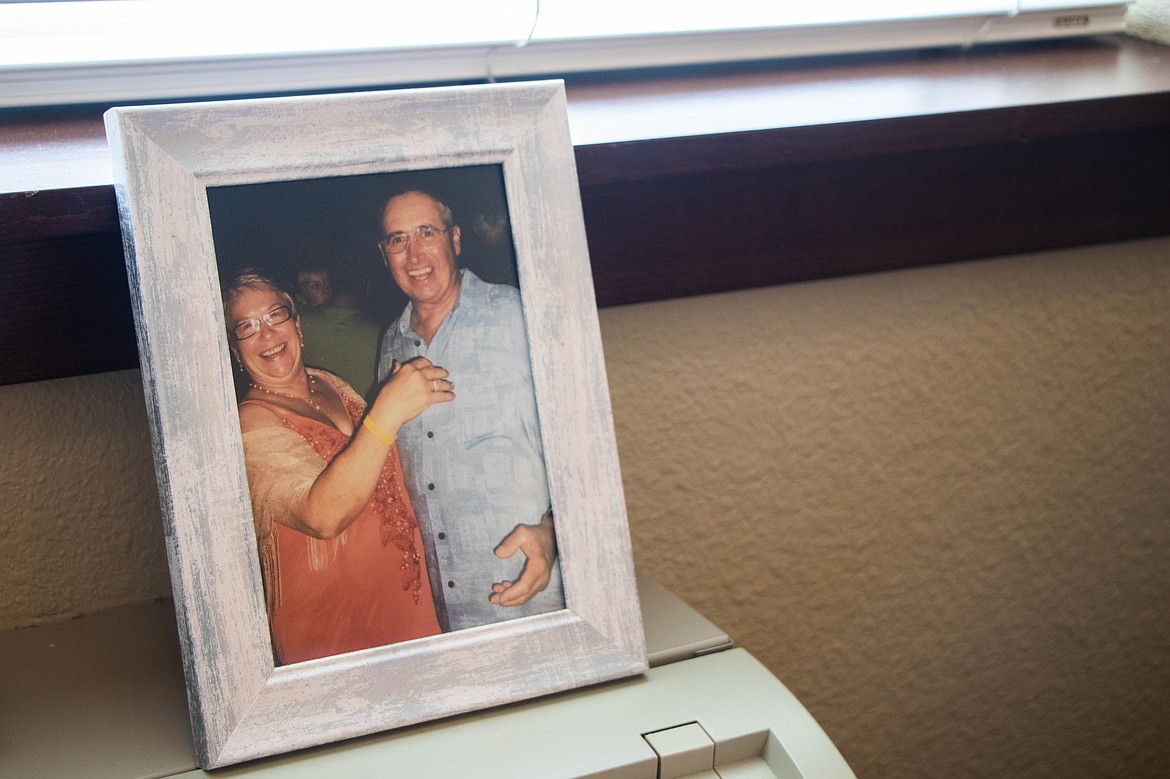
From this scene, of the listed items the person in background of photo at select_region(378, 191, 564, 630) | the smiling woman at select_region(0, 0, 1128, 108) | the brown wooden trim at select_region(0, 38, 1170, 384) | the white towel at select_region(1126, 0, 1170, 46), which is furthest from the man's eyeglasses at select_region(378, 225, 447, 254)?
the white towel at select_region(1126, 0, 1170, 46)

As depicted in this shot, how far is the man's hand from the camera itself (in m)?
0.53

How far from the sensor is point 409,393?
53cm

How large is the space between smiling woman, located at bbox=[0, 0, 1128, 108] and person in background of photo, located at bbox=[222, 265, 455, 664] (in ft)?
0.85

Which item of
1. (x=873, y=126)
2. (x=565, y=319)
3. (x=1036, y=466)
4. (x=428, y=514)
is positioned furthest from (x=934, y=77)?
(x=428, y=514)

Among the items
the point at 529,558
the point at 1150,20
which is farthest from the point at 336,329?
the point at 1150,20

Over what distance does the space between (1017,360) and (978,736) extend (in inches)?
14.0

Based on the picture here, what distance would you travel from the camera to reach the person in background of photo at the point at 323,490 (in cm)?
49

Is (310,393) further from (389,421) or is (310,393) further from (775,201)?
(775,201)

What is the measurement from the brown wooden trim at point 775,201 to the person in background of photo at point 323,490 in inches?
4.8

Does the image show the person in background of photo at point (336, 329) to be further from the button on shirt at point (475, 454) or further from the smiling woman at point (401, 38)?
the smiling woman at point (401, 38)

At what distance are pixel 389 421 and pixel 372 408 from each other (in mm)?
11

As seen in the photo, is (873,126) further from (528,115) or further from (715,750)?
(715,750)

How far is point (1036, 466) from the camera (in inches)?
36.3

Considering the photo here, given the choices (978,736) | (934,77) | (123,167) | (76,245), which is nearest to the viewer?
(123,167)
